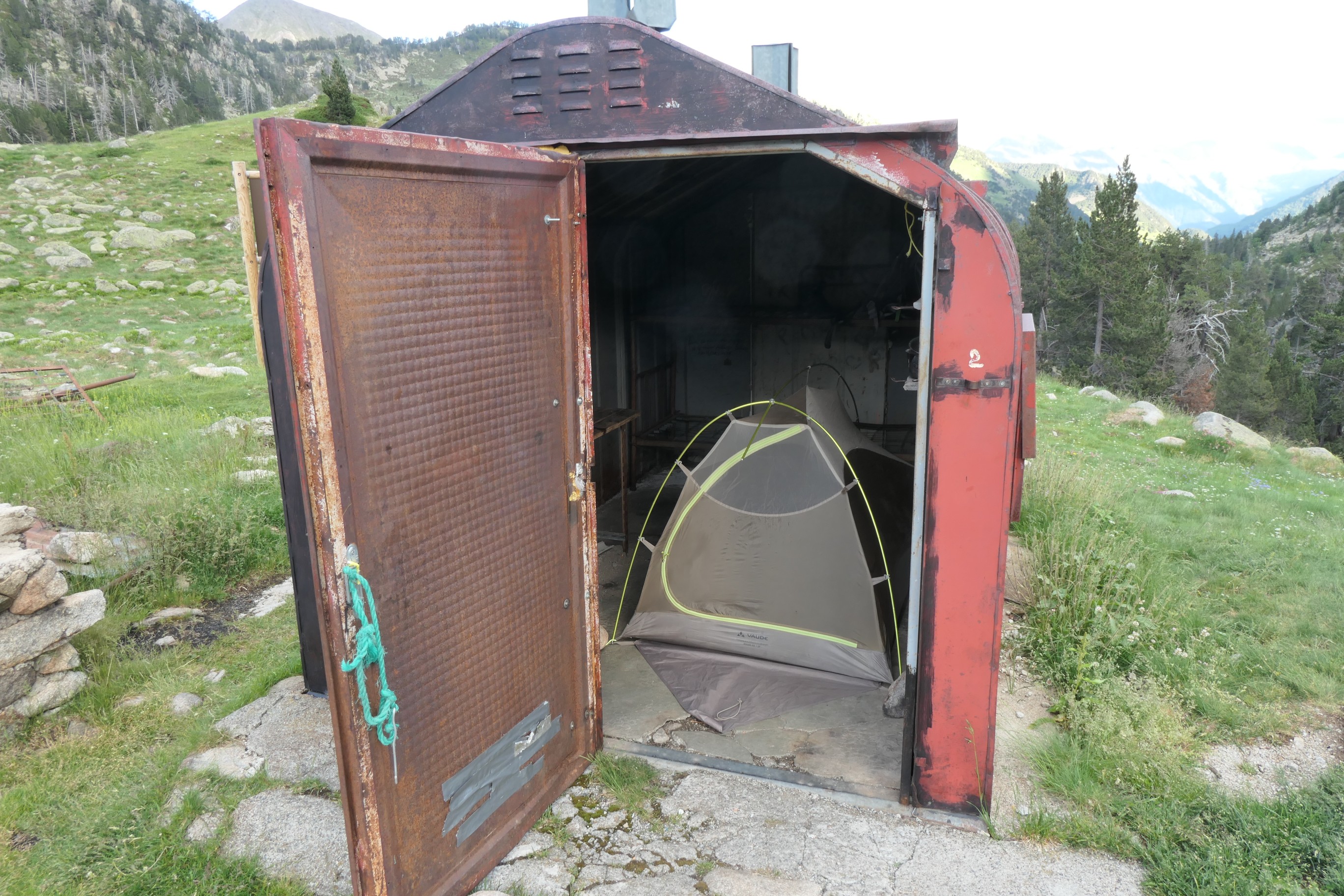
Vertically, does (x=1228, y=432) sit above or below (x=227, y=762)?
below

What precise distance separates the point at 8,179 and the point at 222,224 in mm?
7621

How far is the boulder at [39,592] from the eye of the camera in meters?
3.88

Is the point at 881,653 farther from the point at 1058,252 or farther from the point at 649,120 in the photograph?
the point at 1058,252

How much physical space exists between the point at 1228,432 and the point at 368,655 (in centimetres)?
1283

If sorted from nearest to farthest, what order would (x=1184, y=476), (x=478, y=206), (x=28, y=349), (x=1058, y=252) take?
(x=478, y=206) < (x=1184, y=476) < (x=28, y=349) < (x=1058, y=252)

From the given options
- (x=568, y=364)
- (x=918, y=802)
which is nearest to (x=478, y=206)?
(x=568, y=364)

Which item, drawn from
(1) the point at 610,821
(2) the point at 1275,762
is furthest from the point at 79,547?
(2) the point at 1275,762

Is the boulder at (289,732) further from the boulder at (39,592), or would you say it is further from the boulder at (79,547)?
the boulder at (79,547)

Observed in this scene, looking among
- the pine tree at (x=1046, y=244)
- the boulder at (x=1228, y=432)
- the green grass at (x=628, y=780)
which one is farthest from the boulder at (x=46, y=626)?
the pine tree at (x=1046, y=244)

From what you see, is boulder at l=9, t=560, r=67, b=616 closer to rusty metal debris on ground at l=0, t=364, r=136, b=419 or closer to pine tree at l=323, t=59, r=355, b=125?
rusty metal debris on ground at l=0, t=364, r=136, b=419

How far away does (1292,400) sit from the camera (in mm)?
27844

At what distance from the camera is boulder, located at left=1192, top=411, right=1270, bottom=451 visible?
11219 mm

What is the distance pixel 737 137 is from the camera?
3.08m

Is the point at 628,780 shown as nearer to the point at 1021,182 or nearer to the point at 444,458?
the point at 444,458
